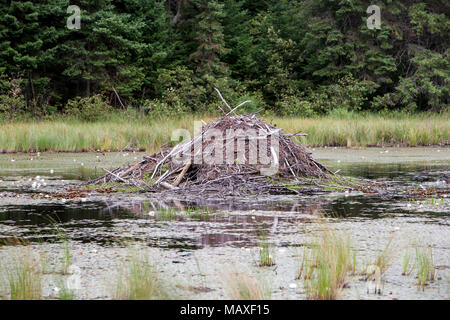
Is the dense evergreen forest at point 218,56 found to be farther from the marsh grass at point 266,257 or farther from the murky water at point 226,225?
the marsh grass at point 266,257

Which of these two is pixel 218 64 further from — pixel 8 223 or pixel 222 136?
pixel 8 223

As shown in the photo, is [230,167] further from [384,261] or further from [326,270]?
Result: [326,270]

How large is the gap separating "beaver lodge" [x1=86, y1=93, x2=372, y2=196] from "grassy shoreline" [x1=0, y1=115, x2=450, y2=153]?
6607 millimetres

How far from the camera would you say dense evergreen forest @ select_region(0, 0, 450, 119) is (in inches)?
1219

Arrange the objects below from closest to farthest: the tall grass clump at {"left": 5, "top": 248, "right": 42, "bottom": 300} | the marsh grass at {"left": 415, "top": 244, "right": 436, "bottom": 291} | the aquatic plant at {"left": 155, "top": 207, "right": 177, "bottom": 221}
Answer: the tall grass clump at {"left": 5, "top": 248, "right": 42, "bottom": 300} → the marsh grass at {"left": 415, "top": 244, "right": 436, "bottom": 291} → the aquatic plant at {"left": 155, "top": 207, "right": 177, "bottom": 221}

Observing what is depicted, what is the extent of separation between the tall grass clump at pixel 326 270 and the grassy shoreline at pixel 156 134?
40.1 feet

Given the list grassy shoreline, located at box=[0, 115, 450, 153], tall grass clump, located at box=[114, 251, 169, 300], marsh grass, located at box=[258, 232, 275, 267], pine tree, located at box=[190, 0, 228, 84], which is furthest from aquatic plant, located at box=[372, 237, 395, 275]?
pine tree, located at box=[190, 0, 228, 84]

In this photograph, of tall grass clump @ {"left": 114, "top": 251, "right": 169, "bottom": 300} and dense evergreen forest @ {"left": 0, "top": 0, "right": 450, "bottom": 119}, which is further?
dense evergreen forest @ {"left": 0, "top": 0, "right": 450, "bottom": 119}

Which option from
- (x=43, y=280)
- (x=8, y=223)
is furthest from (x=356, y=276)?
(x=8, y=223)

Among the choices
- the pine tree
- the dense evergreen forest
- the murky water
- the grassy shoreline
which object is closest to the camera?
the murky water

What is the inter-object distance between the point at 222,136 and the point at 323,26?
24465mm

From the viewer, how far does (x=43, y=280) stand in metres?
5.21

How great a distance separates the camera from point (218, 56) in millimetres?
37688

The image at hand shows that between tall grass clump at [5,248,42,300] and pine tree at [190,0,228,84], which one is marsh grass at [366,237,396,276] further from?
pine tree at [190,0,228,84]
